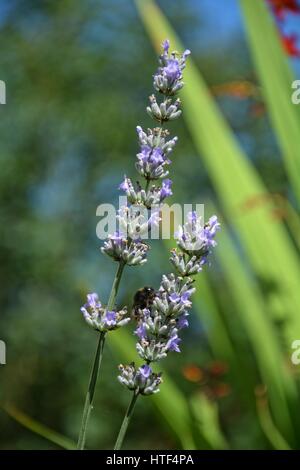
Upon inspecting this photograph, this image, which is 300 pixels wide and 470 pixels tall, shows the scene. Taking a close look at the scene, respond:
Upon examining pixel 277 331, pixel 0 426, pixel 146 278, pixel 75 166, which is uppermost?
pixel 75 166

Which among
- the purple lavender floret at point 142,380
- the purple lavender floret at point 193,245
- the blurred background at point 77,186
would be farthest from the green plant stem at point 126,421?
the blurred background at point 77,186

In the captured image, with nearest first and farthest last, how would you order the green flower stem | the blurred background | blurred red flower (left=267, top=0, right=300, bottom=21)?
the green flower stem < blurred red flower (left=267, top=0, right=300, bottom=21) < the blurred background

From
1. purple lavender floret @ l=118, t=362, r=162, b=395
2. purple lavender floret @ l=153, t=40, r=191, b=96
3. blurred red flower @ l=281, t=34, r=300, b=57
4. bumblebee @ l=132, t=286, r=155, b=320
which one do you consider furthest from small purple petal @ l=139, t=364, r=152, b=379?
blurred red flower @ l=281, t=34, r=300, b=57

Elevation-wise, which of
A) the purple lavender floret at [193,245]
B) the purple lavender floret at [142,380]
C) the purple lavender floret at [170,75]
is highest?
the purple lavender floret at [170,75]

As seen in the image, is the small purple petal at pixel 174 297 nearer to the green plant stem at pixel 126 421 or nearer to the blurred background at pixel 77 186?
the green plant stem at pixel 126 421

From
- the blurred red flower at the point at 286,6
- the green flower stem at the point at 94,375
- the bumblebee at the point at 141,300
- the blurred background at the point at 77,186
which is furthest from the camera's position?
the blurred background at the point at 77,186

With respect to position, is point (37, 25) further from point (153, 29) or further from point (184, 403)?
point (184, 403)

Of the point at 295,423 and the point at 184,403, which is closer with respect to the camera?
the point at 295,423

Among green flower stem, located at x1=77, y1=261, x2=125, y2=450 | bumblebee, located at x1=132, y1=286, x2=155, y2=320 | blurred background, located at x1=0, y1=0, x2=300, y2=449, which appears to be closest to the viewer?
green flower stem, located at x1=77, y1=261, x2=125, y2=450

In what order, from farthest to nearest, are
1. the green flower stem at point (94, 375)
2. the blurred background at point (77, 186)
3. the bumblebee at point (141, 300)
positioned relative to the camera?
the blurred background at point (77, 186) → the bumblebee at point (141, 300) → the green flower stem at point (94, 375)

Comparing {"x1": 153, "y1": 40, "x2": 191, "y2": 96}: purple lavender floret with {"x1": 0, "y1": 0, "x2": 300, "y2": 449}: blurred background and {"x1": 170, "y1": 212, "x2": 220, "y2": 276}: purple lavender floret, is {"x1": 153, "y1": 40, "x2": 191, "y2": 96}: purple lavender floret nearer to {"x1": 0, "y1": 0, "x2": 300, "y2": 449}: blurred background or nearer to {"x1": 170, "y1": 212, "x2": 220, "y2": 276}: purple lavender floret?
{"x1": 170, "y1": 212, "x2": 220, "y2": 276}: purple lavender floret
